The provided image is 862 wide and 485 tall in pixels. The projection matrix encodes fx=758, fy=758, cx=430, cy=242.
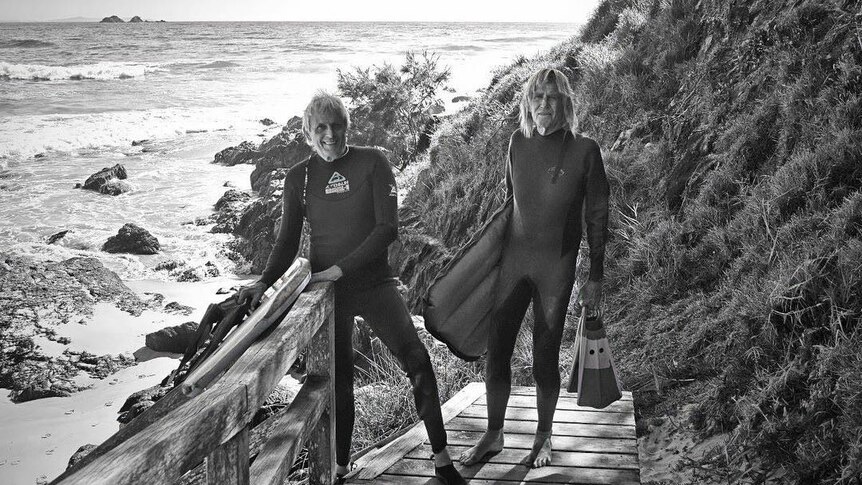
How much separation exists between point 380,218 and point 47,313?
11.7 metres

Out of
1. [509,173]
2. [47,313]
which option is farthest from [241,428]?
[47,313]

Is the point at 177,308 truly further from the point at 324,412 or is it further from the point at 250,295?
the point at 250,295

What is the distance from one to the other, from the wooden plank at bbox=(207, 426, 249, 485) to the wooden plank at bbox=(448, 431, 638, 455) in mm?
1947

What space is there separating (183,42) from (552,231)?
285 feet

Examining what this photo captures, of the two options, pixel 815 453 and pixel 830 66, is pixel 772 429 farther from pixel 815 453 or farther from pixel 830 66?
pixel 830 66

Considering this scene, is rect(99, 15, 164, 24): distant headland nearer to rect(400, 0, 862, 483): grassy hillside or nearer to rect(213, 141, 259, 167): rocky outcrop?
rect(213, 141, 259, 167): rocky outcrop

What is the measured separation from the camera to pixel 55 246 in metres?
19.2

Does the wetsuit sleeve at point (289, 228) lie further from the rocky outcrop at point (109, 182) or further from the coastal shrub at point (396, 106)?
the rocky outcrop at point (109, 182)

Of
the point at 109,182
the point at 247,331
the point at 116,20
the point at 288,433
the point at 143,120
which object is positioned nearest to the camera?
the point at 247,331

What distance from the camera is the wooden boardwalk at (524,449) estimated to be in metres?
3.76

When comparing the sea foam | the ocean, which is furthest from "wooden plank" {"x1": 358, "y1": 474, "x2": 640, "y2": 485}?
the sea foam

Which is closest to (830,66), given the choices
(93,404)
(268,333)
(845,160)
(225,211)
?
(845,160)

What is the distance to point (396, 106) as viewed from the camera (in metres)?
19.5

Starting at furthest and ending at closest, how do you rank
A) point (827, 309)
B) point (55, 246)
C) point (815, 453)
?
1. point (55, 246)
2. point (827, 309)
3. point (815, 453)
